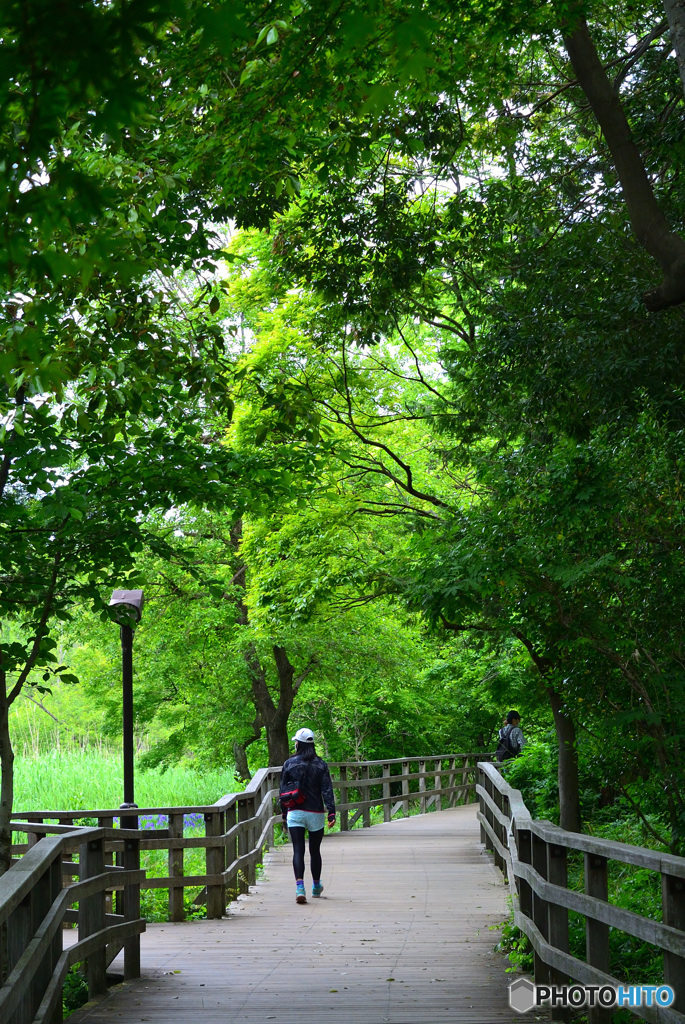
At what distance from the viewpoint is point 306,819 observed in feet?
35.1

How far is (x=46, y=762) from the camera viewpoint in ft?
66.2

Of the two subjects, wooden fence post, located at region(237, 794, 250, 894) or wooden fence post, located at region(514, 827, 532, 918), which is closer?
wooden fence post, located at region(514, 827, 532, 918)

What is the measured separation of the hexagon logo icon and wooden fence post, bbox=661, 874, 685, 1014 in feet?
7.49

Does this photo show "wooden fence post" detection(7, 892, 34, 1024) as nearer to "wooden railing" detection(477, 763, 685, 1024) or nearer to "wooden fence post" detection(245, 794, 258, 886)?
"wooden railing" detection(477, 763, 685, 1024)

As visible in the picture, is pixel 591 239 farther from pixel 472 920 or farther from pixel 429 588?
pixel 472 920

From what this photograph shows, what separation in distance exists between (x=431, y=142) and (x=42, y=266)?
26.3 feet

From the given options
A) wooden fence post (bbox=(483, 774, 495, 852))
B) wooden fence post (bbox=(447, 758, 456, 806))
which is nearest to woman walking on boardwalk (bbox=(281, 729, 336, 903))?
wooden fence post (bbox=(483, 774, 495, 852))

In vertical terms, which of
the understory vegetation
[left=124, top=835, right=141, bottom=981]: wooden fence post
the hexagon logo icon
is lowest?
the hexagon logo icon

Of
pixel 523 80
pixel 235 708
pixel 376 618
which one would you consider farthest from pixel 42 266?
pixel 235 708

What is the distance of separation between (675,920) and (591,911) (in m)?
0.94

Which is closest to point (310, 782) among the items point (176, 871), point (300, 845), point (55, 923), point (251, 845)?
point (300, 845)

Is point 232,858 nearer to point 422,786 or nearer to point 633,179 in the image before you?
point 633,179

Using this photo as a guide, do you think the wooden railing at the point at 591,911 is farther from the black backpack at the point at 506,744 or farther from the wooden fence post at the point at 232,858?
the black backpack at the point at 506,744

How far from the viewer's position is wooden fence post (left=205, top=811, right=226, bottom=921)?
32.4 ft
